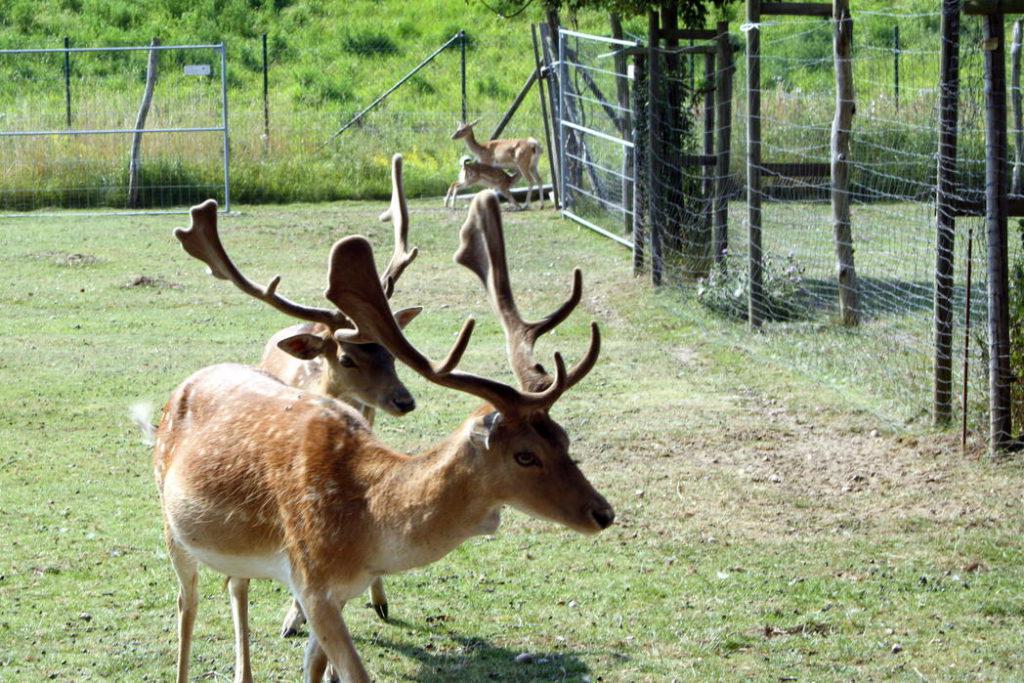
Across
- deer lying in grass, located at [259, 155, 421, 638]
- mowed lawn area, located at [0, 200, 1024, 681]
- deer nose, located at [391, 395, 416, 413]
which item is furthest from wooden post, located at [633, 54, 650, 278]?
deer nose, located at [391, 395, 416, 413]

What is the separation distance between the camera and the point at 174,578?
21.3ft

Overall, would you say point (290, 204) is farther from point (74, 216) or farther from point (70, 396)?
point (70, 396)

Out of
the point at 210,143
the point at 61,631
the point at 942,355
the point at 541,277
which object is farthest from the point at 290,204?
the point at 61,631

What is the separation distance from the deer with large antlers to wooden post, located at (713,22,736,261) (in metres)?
7.51

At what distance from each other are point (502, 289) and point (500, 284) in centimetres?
2

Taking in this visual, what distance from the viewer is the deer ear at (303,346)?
6.16m

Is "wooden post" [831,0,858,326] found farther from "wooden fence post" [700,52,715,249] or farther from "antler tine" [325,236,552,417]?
"antler tine" [325,236,552,417]

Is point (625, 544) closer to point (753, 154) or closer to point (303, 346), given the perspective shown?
point (303, 346)

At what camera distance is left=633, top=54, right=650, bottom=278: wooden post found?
14.2 metres

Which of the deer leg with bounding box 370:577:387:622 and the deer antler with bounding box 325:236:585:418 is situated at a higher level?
the deer antler with bounding box 325:236:585:418

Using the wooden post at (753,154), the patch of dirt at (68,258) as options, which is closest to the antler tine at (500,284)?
the wooden post at (753,154)

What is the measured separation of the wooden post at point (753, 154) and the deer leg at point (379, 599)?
20.4ft

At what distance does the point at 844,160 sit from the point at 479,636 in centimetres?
607

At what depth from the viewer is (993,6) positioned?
25.6 feet
